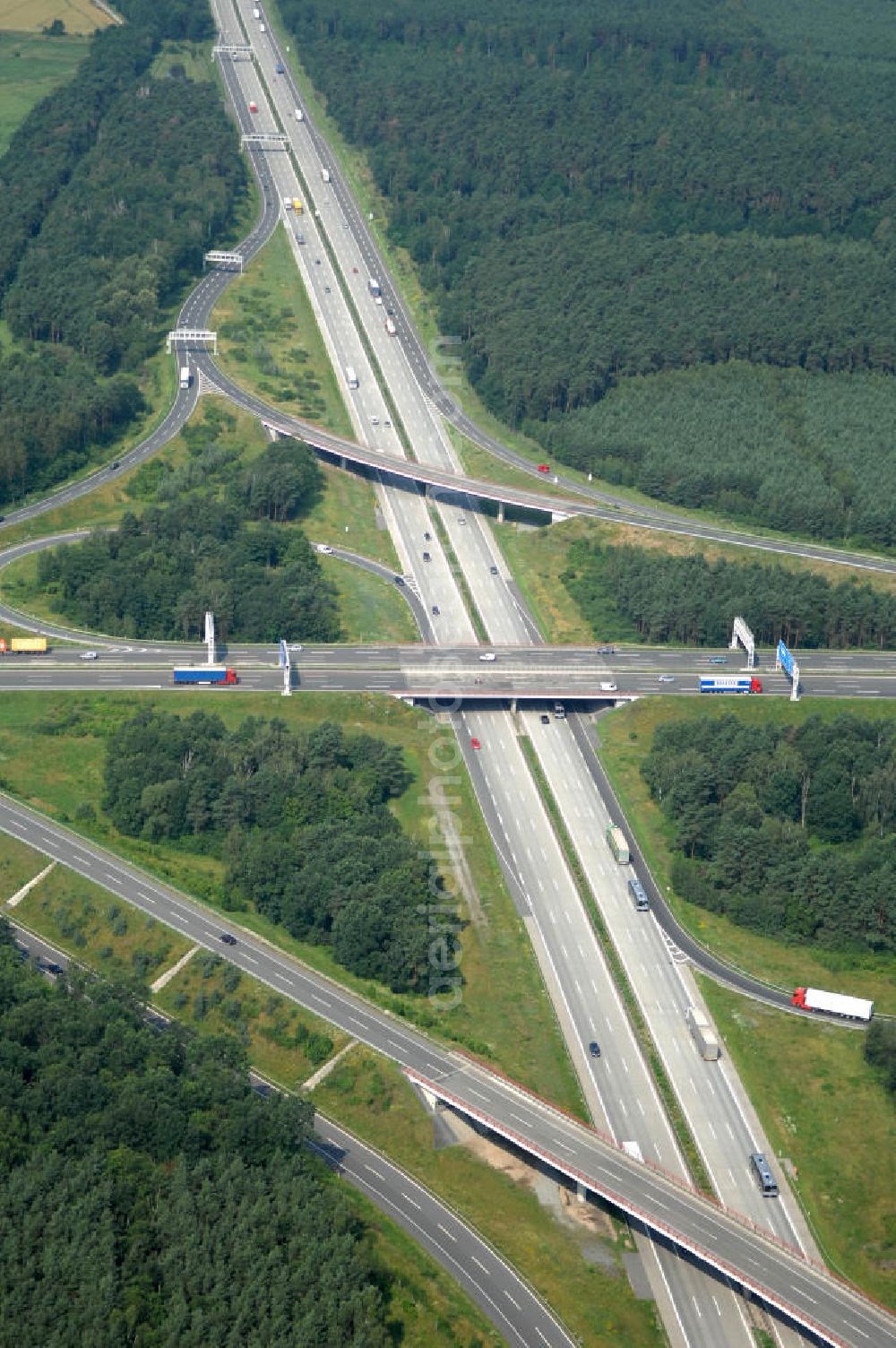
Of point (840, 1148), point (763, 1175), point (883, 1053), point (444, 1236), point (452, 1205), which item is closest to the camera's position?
point (444, 1236)

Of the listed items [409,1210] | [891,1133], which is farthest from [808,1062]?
[409,1210]

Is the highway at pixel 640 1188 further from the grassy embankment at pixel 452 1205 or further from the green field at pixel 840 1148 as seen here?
the green field at pixel 840 1148

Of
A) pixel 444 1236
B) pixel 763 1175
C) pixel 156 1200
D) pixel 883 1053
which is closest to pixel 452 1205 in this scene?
pixel 444 1236

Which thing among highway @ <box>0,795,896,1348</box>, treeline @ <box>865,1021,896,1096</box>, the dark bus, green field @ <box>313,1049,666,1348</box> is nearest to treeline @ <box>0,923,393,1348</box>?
green field @ <box>313,1049,666,1348</box>

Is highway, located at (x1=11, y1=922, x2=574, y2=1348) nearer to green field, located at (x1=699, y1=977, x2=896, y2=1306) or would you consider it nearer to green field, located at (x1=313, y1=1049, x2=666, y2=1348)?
green field, located at (x1=313, y1=1049, x2=666, y2=1348)

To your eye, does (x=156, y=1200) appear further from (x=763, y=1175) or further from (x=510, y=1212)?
(x=763, y=1175)

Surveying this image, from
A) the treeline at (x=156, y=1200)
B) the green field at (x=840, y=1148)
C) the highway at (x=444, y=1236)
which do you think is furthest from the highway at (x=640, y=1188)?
the treeline at (x=156, y=1200)
